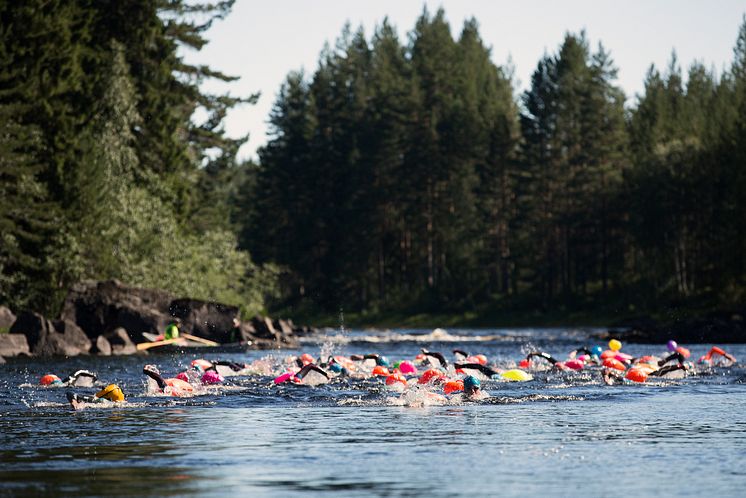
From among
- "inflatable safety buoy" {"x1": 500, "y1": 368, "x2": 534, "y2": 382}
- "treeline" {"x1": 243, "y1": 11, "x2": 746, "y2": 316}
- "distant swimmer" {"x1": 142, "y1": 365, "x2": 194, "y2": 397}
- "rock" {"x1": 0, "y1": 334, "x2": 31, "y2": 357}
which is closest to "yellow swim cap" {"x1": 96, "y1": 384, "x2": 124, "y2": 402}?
"distant swimmer" {"x1": 142, "y1": 365, "x2": 194, "y2": 397}

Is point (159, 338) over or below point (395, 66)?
below

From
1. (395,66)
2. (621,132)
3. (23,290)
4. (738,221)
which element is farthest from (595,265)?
(23,290)

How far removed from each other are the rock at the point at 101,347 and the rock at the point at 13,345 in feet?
10.8

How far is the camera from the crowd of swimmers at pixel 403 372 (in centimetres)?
2839

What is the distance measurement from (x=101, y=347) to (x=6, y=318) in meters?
4.80

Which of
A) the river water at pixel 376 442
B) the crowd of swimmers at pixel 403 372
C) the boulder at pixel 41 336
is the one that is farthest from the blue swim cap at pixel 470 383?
the boulder at pixel 41 336

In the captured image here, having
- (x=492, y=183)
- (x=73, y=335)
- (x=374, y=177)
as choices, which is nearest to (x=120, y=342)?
(x=73, y=335)

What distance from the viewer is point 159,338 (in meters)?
55.2

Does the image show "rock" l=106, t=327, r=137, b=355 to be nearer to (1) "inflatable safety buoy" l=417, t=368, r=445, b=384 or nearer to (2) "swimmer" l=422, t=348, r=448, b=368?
(2) "swimmer" l=422, t=348, r=448, b=368

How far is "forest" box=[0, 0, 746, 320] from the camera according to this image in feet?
193

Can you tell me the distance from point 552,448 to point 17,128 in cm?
4115

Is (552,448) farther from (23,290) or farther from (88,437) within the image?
(23,290)

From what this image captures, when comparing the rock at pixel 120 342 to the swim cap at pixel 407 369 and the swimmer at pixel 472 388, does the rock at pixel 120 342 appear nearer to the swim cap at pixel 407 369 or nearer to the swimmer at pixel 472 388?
the swim cap at pixel 407 369

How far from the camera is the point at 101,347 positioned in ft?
165
